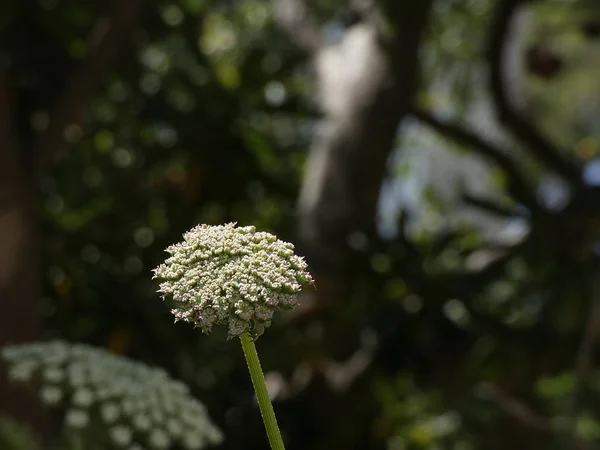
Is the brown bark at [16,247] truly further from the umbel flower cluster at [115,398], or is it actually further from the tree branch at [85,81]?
the umbel flower cluster at [115,398]

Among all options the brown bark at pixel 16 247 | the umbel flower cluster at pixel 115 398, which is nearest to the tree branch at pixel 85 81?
the brown bark at pixel 16 247

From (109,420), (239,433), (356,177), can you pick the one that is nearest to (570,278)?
(356,177)

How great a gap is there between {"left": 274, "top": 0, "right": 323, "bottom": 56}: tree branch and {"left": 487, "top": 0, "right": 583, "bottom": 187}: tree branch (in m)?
0.74

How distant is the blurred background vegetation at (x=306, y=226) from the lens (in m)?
2.77

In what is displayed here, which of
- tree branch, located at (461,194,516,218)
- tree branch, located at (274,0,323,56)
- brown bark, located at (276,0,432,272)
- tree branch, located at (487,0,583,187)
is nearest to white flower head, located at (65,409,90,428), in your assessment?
tree branch, located at (461,194,516,218)

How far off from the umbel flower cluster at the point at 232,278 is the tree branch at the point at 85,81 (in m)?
2.35

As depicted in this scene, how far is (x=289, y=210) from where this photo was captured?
12.5ft

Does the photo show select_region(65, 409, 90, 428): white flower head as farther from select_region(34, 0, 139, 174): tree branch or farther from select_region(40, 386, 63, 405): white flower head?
select_region(34, 0, 139, 174): tree branch

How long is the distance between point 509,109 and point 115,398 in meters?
2.93

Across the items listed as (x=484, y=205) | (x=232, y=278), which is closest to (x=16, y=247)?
(x=484, y=205)

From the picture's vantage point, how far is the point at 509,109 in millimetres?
3797

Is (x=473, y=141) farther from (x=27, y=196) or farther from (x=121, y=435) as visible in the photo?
(x=121, y=435)

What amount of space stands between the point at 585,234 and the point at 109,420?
2.02 m

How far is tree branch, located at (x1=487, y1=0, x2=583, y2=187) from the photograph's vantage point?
3.53 m
